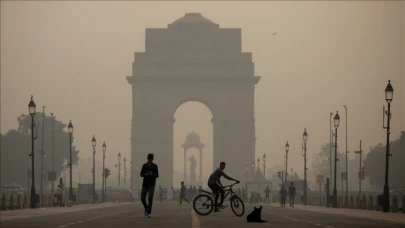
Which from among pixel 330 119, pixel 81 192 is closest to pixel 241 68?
pixel 330 119

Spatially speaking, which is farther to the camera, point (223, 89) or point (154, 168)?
point (223, 89)

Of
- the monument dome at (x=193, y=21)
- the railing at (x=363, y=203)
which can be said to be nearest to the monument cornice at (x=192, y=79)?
the monument dome at (x=193, y=21)

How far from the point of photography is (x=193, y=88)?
141750 millimetres

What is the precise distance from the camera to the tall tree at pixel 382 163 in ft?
391

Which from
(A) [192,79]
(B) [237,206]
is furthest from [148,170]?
(A) [192,79]

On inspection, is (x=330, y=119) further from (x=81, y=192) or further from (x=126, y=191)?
(x=81, y=192)

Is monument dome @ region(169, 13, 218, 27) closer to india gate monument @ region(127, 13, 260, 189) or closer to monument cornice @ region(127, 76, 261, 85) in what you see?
india gate monument @ region(127, 13, 260, 189)

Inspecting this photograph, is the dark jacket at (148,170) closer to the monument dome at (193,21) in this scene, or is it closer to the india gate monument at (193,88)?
the india gate monument at (193,88)

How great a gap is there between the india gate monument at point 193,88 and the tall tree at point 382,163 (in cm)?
1466

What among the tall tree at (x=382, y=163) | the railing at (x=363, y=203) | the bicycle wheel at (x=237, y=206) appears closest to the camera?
the bicycle wheel at (x=237, y=206)

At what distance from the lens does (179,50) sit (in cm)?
14200

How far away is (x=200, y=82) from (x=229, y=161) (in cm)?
1022

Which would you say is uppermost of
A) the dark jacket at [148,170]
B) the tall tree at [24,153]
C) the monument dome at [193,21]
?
the monument dome at [193,21]

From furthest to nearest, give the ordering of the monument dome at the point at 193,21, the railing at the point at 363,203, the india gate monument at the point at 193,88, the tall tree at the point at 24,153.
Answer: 1. the tall tree at the point at 24,153
2. the monument dome at the point at 193,21
3. the india gate monument at the point at 193,88
4. the railing at the point at 363,203
